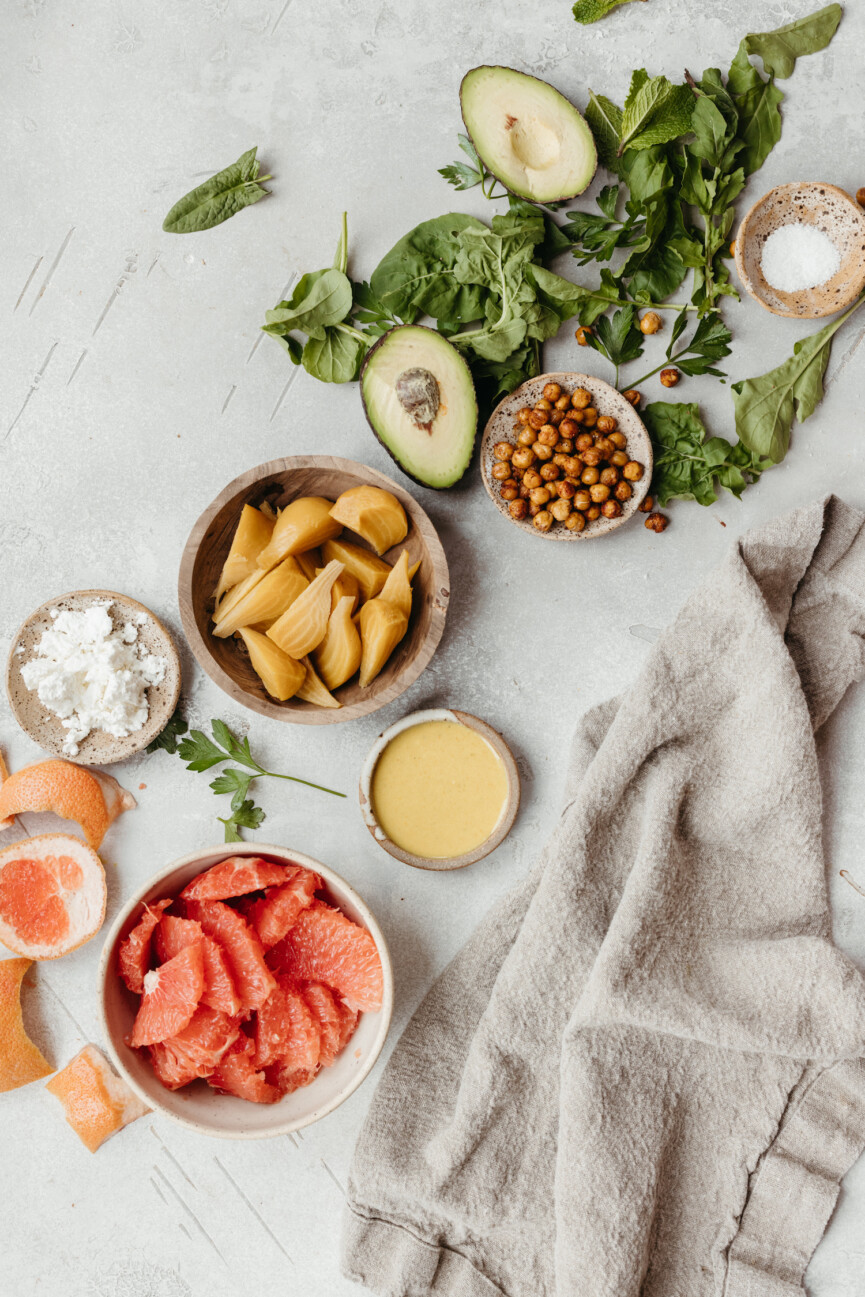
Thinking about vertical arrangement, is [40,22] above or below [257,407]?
above

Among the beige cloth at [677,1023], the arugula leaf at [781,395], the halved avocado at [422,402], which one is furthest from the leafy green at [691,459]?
the halved avocado at [422,402]

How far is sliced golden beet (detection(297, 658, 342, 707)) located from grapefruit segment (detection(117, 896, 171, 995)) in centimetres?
44

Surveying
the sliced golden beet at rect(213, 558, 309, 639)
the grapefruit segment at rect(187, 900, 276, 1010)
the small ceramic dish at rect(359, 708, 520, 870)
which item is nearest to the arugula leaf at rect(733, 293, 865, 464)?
the small ceramic dish at rect(359, 708, 520, 870)

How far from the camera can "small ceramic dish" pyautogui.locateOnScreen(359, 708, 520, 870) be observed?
1604 mm

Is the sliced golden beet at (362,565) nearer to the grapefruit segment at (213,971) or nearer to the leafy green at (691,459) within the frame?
the leafy green at (691,459)

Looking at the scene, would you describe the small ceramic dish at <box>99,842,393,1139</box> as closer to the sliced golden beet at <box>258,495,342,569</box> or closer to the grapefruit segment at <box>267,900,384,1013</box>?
the grapefruit segment at <box>267,900,384,1013</box>

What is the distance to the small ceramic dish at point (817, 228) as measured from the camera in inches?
60.8

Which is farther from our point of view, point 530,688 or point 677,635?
point 530,688

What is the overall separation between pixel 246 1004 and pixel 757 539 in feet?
3.95

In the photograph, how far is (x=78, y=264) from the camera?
1748 millimetres

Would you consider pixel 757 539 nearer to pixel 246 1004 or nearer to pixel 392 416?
pixel 392 416

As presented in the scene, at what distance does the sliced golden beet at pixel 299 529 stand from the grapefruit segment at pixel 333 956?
25.1 inches

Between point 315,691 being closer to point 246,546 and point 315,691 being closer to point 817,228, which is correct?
point 246,546

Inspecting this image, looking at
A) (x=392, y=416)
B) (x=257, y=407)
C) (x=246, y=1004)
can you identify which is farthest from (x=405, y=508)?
(x=246, y=1004)
